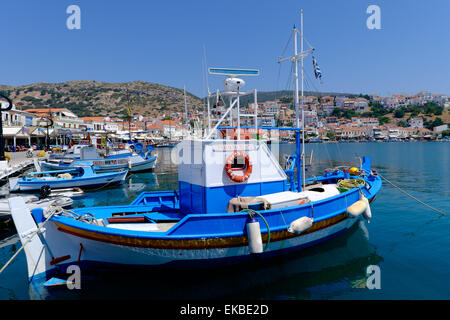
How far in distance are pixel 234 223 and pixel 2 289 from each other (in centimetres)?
526

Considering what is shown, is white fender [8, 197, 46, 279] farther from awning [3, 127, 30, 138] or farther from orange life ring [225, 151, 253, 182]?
awning [3, 127, 30, 138]

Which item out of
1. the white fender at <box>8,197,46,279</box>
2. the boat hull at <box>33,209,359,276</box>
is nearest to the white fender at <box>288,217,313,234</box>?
the boat hull at <box>33,209,359,276</box>

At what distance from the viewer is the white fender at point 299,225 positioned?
660 centimetres

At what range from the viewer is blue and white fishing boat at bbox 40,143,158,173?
24.7 metres

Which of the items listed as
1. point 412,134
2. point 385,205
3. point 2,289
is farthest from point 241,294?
point 412,134

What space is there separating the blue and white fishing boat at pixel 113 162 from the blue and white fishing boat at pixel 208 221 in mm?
18347

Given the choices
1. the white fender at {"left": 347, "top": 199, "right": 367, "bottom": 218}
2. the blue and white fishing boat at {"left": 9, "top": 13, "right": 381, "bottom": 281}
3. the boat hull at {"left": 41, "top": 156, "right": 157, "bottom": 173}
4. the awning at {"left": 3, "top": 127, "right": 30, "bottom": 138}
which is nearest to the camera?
the blue and white fishing boat at {"left": 9, "top": 13, "right": 381, "bottom": 281}

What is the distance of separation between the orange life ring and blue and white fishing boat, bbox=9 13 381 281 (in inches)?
1.0

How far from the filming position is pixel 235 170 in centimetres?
741

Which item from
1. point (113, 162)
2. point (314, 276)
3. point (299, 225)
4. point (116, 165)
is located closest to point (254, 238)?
point (299, 225)

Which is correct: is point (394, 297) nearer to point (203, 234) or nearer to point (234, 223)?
point (234, 223)

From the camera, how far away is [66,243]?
639 cm
